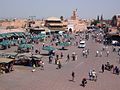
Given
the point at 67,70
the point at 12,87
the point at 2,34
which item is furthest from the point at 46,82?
the point at 2,34

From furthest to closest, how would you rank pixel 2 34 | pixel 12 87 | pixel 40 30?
pixel 40 30 → pixel 2 34 → pixel 12 87

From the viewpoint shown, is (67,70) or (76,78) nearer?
(76,78)

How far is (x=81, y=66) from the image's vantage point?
31031 mm

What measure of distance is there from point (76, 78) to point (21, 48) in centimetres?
1486

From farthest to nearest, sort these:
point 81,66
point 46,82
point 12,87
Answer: point 81,66 < point 46,82 < point 12,87

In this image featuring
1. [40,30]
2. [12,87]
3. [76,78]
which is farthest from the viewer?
[40,30]

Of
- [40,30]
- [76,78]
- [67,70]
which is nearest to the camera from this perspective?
[76,78]

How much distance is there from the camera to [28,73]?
25531 mm

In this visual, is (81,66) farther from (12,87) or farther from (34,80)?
(12,87)

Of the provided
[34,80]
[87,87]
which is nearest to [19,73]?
[34,80]

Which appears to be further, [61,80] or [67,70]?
[67,70]

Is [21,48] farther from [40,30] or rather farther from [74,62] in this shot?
[40,30]

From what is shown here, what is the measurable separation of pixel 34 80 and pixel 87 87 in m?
3.93

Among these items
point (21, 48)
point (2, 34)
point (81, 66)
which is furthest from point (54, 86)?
point (2, 34)
